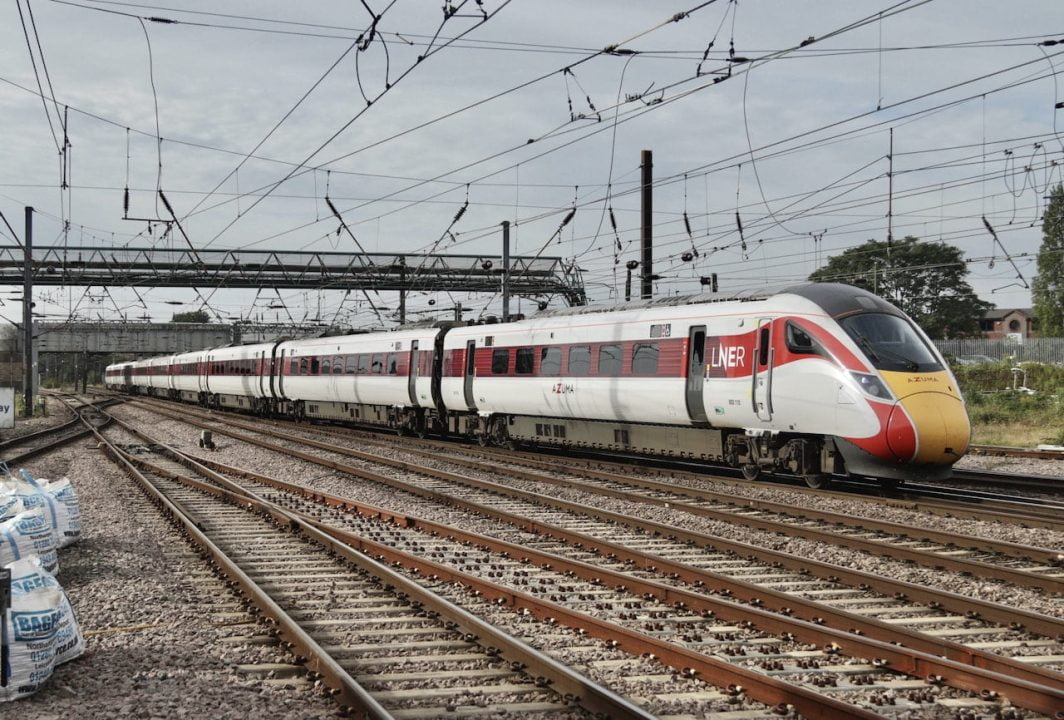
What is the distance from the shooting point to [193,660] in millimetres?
6918

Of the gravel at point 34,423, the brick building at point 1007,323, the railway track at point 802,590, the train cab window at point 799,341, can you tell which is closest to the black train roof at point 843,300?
the train cab window at point 799,341

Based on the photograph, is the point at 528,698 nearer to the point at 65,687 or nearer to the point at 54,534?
the point at 65,687

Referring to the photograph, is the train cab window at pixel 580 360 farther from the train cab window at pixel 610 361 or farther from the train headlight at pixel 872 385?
the train headlight at pixel 872 385

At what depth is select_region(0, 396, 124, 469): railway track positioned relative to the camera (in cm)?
2391

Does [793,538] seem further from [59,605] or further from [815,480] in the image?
[59,605]

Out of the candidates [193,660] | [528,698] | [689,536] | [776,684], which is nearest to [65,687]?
[193,660]

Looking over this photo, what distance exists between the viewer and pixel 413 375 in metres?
28.0

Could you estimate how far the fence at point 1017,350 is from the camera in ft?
147

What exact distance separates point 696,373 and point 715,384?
612 millimetres

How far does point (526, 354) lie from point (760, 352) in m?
7.64

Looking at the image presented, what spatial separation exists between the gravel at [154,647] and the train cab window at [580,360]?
974cm

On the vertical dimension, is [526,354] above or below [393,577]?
above

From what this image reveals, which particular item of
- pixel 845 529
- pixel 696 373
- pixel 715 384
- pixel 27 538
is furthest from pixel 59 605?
pixel 696 373

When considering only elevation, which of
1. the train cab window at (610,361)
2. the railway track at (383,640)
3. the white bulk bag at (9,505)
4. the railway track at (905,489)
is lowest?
the railway track at (383,640)
